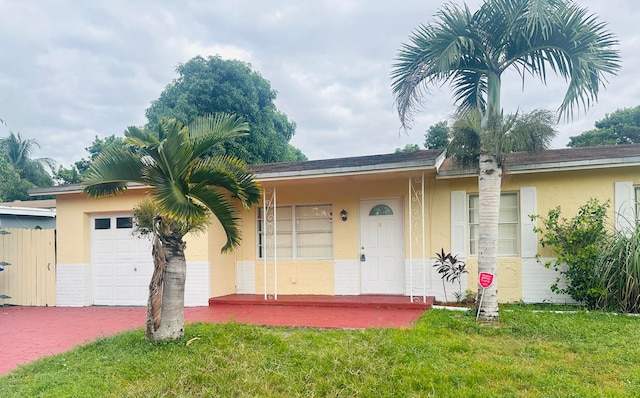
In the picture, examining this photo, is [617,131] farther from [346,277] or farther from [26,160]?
[26,160]

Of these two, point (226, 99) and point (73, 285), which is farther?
point (226, 99)

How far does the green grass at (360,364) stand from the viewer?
3.81 metres

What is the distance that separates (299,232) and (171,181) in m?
4.84

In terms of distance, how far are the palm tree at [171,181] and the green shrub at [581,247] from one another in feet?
19.5

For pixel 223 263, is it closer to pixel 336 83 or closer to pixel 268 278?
pixel 268 278

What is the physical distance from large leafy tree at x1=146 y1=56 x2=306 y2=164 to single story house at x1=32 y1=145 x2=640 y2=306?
31.7 ft

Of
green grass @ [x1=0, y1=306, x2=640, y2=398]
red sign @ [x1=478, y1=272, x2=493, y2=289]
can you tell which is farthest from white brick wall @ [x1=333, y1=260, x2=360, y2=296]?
red sign @ [x1=478, y1=272, x2=493, y2=289]

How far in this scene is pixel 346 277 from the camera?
905 cm

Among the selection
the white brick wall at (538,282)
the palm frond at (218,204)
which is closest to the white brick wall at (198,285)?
the palm frond at (218,204)

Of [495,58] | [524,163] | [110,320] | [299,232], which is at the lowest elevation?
[110,320]

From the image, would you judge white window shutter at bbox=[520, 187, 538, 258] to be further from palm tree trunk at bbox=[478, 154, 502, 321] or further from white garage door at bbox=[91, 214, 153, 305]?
white garage door at bbox=[91, 214, 153, 305]

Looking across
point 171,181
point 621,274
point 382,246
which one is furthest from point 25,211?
point 621,274

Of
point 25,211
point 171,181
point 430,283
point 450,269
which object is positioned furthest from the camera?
point 25,211

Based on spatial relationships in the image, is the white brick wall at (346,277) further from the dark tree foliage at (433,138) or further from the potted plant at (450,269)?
the dark tree foliage at (433,138)
